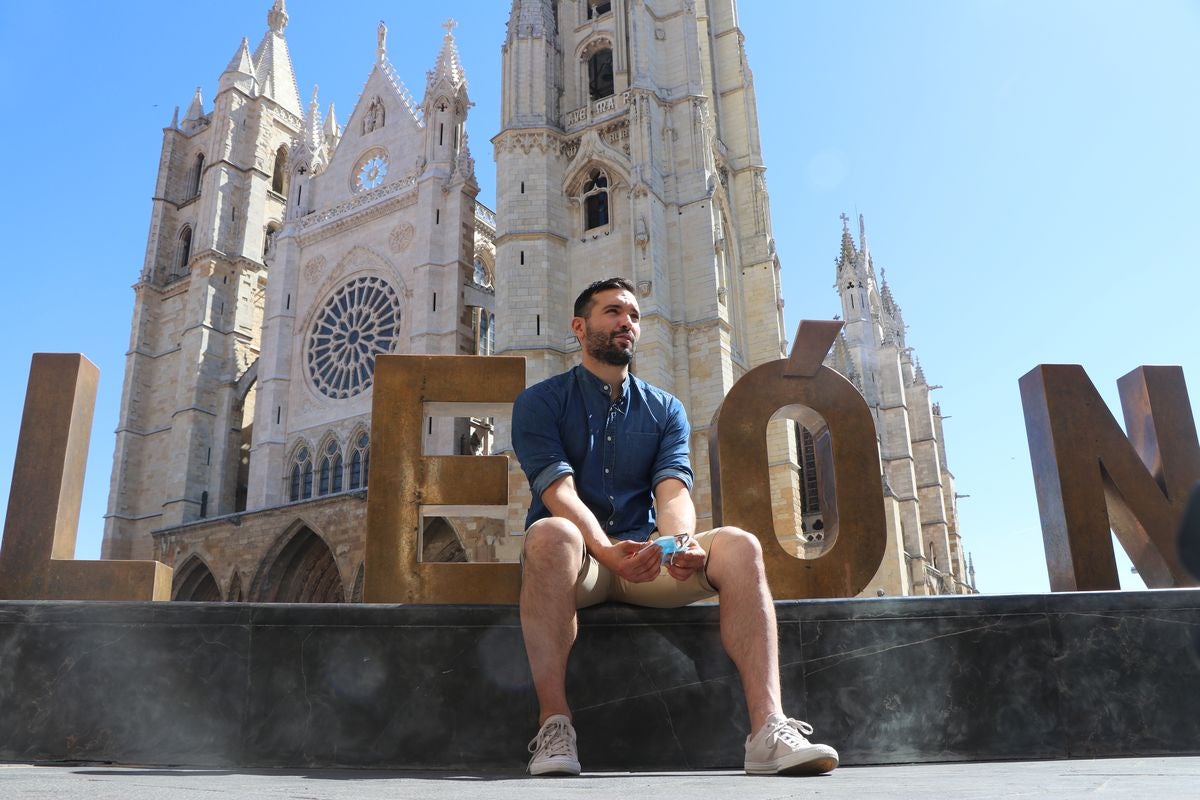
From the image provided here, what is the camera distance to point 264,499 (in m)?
22.6

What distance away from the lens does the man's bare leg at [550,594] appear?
9.18 feet

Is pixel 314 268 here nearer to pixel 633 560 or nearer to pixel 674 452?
pixel 674 452

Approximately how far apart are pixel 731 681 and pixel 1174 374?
9.08 feet

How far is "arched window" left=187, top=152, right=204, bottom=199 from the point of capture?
30859mm

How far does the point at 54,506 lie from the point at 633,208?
16.7 m

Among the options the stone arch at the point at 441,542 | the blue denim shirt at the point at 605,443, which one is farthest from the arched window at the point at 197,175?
the blue denim shirt at the point at 605,443

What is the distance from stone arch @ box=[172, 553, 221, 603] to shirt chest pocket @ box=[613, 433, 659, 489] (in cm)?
2087

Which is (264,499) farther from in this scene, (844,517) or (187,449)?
(844,517)

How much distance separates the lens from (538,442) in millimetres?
3256

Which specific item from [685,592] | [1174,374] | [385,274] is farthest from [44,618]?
[385,274]

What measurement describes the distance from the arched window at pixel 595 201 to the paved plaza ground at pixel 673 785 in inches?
762

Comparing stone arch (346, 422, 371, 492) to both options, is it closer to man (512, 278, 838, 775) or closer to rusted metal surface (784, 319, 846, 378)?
rusted metal surface (784, 319, 846, 378)

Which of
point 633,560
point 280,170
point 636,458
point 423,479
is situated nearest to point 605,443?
point 636,458

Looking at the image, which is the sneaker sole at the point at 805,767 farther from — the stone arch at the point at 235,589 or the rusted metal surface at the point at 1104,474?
the stone arch at the point at 235,589
